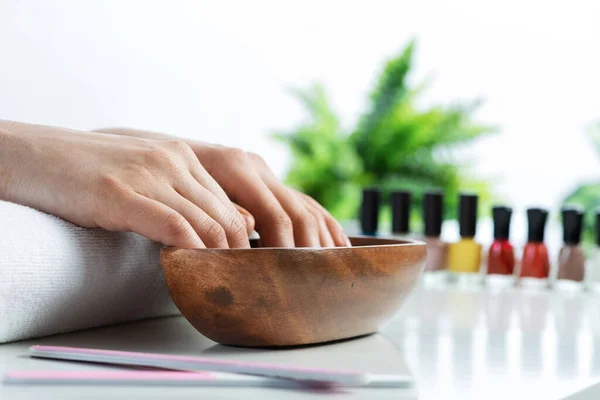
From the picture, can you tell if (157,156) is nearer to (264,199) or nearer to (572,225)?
(264,199)

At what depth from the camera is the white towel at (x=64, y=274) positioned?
509 millimetres

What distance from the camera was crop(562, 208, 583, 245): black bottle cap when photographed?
121cm

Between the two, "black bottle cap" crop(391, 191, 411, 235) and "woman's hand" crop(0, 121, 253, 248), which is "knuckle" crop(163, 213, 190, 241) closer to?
"woman's hand" crop(0, 121, 253, 248)

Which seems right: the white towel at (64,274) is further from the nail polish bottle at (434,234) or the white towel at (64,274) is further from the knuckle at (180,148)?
the nail polish bottle at (434,234)

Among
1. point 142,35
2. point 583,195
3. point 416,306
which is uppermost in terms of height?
point 142,35

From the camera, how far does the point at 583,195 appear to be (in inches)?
116

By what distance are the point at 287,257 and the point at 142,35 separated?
250 centimetres

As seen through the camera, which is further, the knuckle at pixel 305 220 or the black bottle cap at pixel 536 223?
the black bottle cap at pixel 536 223

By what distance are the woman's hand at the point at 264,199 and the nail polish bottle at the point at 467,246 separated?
59 centimetres

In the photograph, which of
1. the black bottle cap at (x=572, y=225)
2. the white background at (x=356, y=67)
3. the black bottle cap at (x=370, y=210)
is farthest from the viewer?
the white background at (x=356, y=67)

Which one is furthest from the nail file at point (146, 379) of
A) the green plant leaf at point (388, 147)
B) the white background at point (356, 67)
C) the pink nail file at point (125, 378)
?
the green plant leaf at point (388, 147)

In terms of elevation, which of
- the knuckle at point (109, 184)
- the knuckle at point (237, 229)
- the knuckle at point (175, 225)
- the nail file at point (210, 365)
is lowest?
the nail file at point (210, 365)

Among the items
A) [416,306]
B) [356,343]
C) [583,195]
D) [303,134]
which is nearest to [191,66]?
[303,134]

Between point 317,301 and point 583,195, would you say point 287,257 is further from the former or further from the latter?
point 583,195
